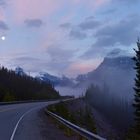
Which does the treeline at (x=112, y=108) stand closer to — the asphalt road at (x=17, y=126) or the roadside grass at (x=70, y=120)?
the roadside grass at (x=70, y=120)

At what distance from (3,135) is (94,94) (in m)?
155

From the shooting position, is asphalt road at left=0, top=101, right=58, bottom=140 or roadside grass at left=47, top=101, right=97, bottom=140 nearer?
asphalt road at left=0, top=101, right=58, bottom=140

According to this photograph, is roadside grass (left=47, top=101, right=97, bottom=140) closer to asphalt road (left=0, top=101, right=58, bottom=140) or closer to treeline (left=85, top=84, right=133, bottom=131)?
asphalt road (left=0, top=101, right=58, bottom=140)

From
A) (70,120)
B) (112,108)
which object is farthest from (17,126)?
(112,108)

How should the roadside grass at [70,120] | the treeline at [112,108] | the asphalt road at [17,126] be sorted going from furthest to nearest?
the treeline at [112,108] → the roadside grass at [70,120] → the asphalt road at [17,126]

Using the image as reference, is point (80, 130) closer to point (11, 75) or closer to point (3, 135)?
point (3, 135)

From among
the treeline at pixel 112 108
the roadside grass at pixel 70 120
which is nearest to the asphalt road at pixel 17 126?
the roadside grass at pixel 70 120

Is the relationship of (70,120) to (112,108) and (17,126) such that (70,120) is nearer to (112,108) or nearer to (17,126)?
(17,126)

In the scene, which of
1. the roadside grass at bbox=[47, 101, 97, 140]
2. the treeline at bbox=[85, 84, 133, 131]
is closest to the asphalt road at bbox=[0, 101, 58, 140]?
the roadside grass at bbox=[47, 101, 97, 140]

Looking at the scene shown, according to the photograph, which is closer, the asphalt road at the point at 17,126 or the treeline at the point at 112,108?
the asphalt road at the point at 17,126

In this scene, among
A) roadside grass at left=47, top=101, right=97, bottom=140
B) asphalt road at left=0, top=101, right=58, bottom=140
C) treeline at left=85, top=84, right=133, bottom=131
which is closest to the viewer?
asphalt road at left=0, top=101, right=58, bottom=140

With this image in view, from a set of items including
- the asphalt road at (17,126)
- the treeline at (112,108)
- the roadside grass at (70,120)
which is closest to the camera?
the asphalt road at (17,126)

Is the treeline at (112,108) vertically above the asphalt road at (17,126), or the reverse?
the treeline at (112,108)

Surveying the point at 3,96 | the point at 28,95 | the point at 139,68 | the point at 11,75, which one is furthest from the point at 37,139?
the point at 11,75
